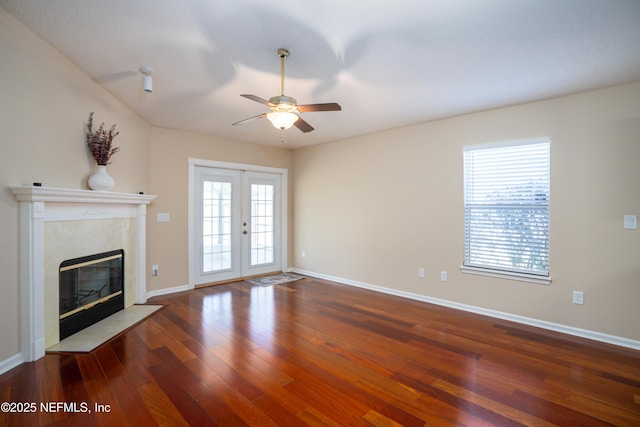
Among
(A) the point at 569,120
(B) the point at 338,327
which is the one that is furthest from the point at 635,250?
(B) the point at 338,327

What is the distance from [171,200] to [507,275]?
484 cm

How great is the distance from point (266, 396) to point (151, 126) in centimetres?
420

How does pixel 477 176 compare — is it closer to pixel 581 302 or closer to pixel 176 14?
pixel 581 302

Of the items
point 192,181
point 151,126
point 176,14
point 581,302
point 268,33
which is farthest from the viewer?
point 192,181

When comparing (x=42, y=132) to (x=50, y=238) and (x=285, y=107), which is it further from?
(x=285, y=107)

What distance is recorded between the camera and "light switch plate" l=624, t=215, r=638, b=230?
3045 mm

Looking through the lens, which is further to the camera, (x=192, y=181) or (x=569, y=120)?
(x=192, y=181)

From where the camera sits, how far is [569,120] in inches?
133

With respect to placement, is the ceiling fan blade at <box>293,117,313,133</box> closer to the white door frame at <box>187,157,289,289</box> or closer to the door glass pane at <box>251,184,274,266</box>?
the white door frame at <box>187,157,289,289</box>

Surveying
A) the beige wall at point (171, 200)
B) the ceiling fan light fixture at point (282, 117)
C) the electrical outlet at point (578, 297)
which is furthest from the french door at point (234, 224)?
the electrical outlet at point (578, 297)

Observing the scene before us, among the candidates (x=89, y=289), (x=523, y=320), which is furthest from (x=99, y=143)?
(x=523, y=320)

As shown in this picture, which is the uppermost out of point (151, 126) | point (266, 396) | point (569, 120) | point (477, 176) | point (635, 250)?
point (151, 126)

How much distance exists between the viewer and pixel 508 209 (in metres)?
3.83

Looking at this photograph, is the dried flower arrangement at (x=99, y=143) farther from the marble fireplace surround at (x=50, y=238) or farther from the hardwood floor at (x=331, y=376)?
the hardwood floor at (x=331, y=376)
